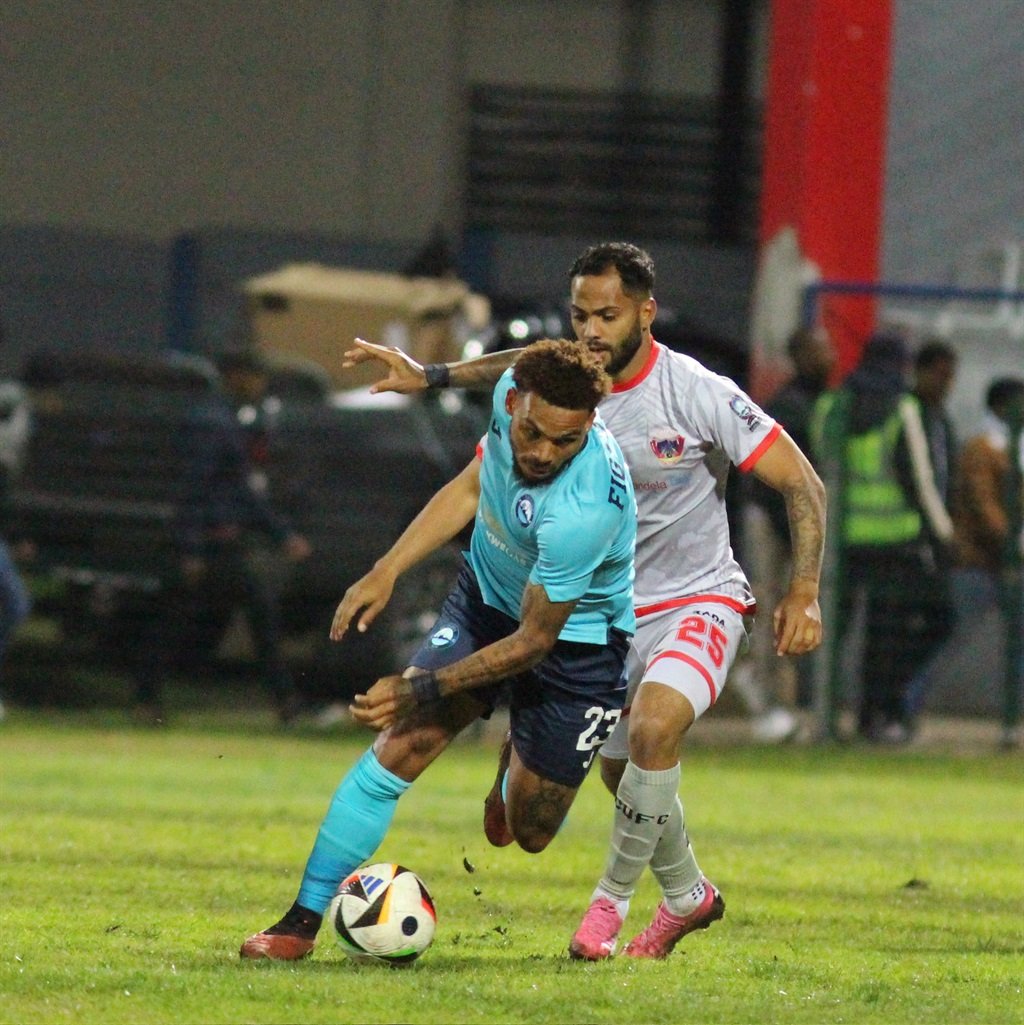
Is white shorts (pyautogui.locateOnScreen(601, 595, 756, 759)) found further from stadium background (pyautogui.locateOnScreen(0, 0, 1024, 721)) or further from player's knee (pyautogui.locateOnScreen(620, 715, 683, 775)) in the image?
stadium background (pyautogui.locateOnScreen(0, 0, 1024, 721))

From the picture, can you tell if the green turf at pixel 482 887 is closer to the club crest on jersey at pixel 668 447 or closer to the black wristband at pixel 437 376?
the club crest on jersey at pixel 668 447

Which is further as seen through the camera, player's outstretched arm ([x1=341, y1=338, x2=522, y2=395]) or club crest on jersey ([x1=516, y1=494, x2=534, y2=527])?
player's outstretched arm ([x1=341, y1=338, x2=522, y2=395])

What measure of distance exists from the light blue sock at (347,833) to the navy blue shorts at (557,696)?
379 mm

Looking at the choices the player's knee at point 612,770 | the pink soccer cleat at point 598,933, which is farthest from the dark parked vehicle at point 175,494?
the pink soccer cleat at point 598,933

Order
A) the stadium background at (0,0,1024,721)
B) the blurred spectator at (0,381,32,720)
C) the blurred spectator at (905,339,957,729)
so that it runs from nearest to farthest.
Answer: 1. the blurred spectator at (0,381,32,720)
2. the blurred spectator at (905,339,957,729)
3. the stadium background at (0,0,1024,721)

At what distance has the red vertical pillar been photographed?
1827 cm

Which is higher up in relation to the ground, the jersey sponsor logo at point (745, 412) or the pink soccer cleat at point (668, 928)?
the jersey sponsor logo at point (745, 412)

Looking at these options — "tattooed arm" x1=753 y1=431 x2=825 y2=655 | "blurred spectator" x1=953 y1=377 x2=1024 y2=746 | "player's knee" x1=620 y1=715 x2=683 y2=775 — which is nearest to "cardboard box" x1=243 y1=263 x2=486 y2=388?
"blurred spectator" x1=953 y1=377 x2=1024 y2=746

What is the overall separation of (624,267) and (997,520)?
8.85 m

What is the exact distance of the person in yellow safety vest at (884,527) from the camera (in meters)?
14.5

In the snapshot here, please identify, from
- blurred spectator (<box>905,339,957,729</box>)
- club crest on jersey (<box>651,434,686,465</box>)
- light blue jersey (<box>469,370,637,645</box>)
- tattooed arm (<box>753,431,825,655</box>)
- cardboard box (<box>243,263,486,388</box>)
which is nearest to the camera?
light blue jersey (<box>469,370,637,645</box>)

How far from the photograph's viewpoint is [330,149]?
88.6 ft

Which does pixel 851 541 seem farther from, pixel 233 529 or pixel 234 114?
pixel 234 114

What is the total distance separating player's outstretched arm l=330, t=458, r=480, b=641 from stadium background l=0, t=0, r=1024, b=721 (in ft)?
56.1
